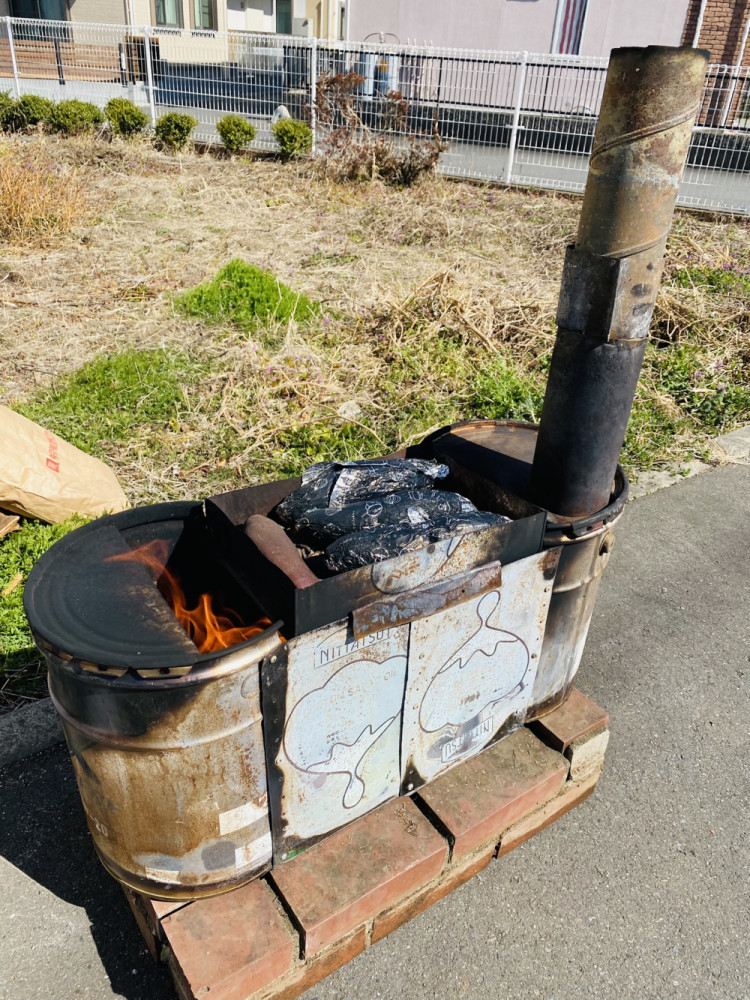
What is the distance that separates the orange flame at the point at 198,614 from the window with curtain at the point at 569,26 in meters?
20.9

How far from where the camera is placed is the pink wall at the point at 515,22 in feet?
61.2

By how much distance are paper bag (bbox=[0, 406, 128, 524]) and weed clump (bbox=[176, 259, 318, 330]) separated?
9.01 feet

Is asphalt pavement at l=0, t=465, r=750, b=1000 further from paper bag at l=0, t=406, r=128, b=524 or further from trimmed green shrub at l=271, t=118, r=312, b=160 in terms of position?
trimmed green shrub at l=271, t=118, r=312, b=160

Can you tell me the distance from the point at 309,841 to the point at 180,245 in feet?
25.5

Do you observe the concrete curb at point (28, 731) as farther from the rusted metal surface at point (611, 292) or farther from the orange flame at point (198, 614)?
the rusted metal surface at point (611, 292)

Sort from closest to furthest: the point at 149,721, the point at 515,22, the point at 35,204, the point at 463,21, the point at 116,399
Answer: the point at 149,721
the point at 116,399
the point at 35,204
the point at 515,22
the point at 463,21

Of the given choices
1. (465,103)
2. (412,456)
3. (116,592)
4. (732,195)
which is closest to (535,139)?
(465,103)

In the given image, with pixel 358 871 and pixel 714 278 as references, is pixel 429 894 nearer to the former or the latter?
pixel 358 871

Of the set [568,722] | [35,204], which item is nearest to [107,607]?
[568,722]

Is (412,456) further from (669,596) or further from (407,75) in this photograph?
(407,75)

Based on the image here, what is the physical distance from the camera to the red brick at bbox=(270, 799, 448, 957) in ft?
6.84

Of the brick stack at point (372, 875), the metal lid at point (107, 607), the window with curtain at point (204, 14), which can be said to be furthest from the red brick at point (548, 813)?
the window with curtain at point (204, 14)

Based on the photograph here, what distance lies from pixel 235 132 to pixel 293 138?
123 cm

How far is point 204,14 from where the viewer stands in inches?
1053
